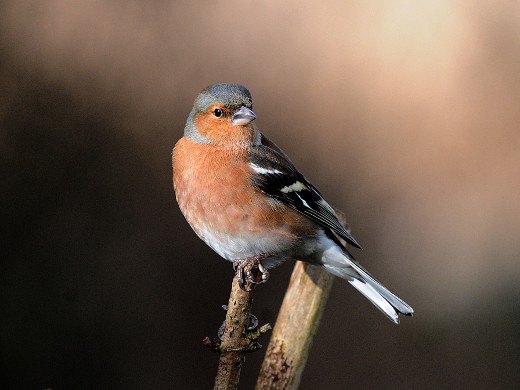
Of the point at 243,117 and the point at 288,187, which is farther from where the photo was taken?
the point at 288,187

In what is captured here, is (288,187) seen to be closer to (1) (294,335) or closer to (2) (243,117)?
(2) (243,117)

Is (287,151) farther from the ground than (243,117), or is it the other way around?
(243,117)

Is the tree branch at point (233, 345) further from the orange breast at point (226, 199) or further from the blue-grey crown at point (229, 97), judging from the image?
the blue-grey crown at point (229, 97)

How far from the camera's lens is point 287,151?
20.5 ft

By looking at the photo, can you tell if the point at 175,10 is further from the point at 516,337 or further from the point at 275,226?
the point at 516,337

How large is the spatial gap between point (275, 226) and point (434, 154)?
11.4 feet

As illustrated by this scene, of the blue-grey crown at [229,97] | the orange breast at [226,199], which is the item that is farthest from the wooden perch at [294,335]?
the blue-grey crown at [229,97]

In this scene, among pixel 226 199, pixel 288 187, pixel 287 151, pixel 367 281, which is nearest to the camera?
pixel 226 199

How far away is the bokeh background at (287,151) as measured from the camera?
18.4 ft

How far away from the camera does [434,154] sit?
21.8 feet

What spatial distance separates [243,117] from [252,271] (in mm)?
901

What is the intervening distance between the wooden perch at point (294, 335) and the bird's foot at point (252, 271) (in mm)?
272

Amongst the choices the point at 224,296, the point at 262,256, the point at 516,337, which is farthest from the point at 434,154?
the point at 262,256

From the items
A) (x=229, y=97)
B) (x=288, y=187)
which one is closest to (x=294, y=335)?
(x=288, y=187)
